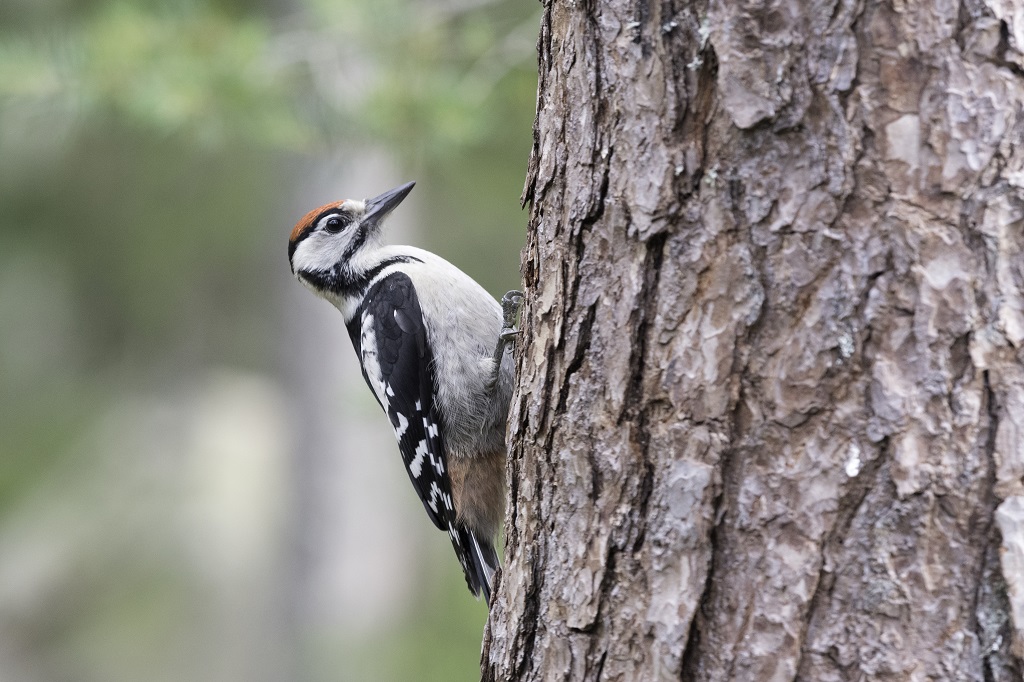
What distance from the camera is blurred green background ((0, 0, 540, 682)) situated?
409 centimetres

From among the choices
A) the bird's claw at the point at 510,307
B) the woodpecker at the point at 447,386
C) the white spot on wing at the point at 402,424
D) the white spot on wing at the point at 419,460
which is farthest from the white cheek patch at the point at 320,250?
the bird's claw at the point at 510,307

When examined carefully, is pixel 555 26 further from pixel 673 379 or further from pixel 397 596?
pixel 397 596

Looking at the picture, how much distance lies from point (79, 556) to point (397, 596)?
3891 mm

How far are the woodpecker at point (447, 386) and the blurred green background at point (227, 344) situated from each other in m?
0.83

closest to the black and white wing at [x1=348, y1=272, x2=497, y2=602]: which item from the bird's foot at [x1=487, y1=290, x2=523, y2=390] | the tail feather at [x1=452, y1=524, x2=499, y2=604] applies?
the tail feather at [x1=452, y1=524, x2=499, y2=604]

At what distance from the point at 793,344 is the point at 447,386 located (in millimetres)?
2049

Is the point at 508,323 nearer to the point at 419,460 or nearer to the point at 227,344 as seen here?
the point at 419,460

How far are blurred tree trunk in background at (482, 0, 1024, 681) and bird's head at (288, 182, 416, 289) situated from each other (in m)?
2.21

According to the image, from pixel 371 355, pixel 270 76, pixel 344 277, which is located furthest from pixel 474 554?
pixel 270 76

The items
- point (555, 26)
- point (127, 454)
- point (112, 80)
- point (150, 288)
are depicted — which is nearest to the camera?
point (555, 26)

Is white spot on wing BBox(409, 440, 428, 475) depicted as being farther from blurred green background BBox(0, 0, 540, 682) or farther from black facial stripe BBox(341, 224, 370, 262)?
blurred green background BBox(0, 0, 540, 682)

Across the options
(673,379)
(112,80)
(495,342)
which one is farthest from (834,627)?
(112,80)

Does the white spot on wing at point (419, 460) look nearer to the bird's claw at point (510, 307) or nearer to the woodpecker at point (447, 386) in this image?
the woodpecker at point (447, 386)

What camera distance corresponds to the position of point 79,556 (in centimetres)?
1018
